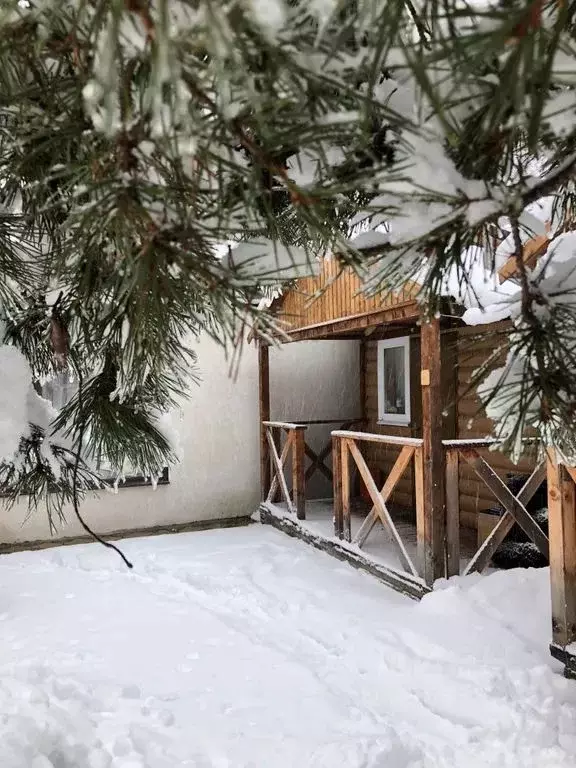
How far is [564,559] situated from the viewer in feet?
9.68

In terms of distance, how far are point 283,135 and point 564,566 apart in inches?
116

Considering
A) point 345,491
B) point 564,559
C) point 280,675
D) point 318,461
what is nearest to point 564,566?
point 564,559

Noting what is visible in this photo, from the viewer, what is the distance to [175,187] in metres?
0.74

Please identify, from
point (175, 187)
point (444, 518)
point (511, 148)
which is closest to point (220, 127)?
point (175, 187)

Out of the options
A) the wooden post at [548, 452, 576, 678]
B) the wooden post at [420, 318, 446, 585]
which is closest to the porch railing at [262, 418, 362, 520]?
the wooden post at [420, 318, 446, 585]

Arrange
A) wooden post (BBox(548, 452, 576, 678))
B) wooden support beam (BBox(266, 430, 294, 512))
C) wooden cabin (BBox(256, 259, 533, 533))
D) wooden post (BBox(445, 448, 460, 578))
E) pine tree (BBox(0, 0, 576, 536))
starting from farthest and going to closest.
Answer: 1. wooden support beam (BBox(266, 430, 294, 512))
2. wooden cabin (BBox(256, 259, 533, 533))
3. wooden post (BBox(445, 448, 460, 578))
4. wooden post (BBox(548, 452, 576, 678))
5. pine tree (BBox(0, 0, 576, 536))

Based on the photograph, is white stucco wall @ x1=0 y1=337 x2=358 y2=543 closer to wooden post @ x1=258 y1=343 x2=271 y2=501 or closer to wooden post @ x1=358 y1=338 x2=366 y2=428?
wooden post @ x1=258 y1=343 x2=271 y2=501

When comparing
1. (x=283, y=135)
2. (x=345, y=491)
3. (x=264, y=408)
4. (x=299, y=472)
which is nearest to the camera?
(x=283, y=135)

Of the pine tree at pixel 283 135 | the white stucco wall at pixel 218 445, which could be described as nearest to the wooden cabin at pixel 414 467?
the pine tree at pixel 283 135

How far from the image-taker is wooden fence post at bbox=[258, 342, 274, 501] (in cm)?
749

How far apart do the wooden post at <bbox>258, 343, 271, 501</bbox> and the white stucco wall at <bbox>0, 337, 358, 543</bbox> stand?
21 centimetres

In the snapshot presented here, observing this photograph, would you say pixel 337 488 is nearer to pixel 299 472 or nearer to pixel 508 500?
pixel 299 472

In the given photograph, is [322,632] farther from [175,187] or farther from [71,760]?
[175,187]

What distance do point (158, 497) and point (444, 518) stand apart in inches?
161
